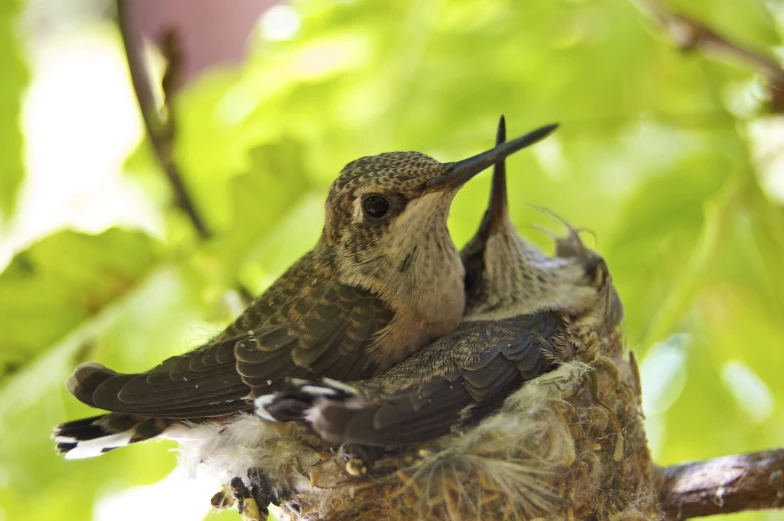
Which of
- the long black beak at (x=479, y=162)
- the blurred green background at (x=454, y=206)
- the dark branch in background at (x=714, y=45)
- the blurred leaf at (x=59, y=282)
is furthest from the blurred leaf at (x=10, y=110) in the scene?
the dark branch in background at (x=714, y=45)

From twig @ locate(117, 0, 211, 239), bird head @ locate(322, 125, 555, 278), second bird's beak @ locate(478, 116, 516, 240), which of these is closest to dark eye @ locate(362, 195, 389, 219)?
bird head @ locate(322, 125, 555, 278)

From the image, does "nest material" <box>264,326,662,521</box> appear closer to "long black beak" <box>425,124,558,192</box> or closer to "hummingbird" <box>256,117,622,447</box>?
"hummingbird" <box>256,117,622,447</box>

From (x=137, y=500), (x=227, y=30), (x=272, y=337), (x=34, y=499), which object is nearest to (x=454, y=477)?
(x=272, y=337)

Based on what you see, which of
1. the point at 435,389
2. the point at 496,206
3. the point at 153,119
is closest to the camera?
the point at 435,389

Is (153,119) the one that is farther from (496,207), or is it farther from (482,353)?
(482,353)

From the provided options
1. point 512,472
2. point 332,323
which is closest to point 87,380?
point 332,323

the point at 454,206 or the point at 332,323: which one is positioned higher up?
the point at 454,206
